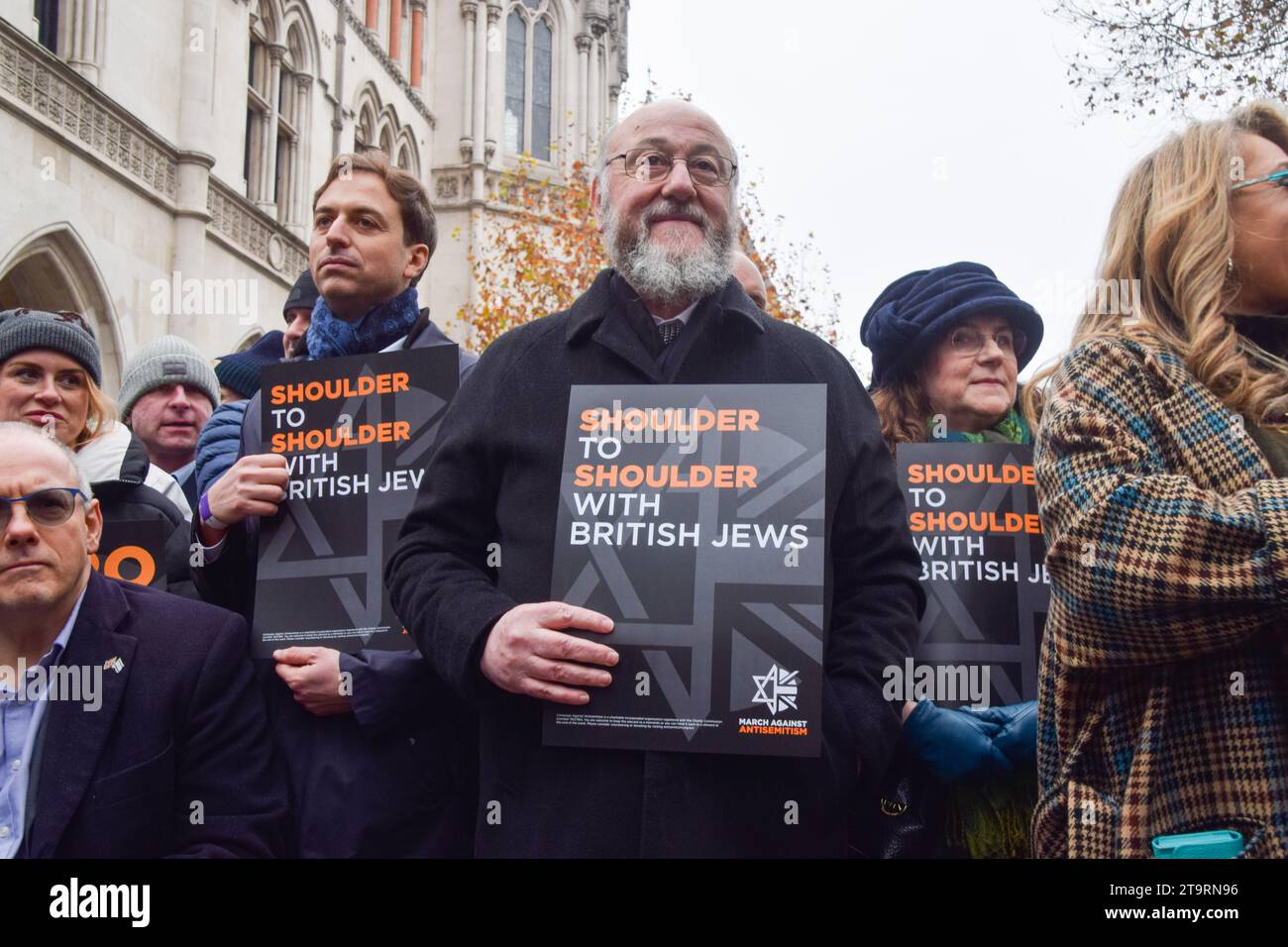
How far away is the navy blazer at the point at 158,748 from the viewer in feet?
8.64

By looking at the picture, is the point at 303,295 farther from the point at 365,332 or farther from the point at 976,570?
the point at 976,570

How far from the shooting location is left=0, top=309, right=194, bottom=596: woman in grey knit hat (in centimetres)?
362

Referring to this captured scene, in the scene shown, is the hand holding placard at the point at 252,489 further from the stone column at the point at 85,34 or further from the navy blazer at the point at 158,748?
the stone column at the point at 85,34

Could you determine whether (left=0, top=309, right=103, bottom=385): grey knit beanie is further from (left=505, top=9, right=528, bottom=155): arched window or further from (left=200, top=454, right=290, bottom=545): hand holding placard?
(left=505, top=9, right=528, bottom=155): arched window

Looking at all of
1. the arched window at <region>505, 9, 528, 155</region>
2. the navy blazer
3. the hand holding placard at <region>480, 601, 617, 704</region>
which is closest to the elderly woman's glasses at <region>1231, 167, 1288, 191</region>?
the hand holding placard at <region>480, 601, 617, 704</region>

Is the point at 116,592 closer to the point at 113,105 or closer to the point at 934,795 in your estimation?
the point at 934,795

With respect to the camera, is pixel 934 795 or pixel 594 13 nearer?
pixel 934 795

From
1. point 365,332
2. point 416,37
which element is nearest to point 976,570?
point 365,332

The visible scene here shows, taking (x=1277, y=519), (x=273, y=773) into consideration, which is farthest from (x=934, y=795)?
(x=273, y=773)

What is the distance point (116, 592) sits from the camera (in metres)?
2.95

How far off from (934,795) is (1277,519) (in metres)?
1.15

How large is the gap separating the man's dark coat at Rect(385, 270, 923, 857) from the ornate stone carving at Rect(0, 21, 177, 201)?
11541mm

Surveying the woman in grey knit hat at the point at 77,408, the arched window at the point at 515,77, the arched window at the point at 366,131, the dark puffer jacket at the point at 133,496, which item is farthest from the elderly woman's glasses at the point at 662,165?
the arched window at the point at 515,77

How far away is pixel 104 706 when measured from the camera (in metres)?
2.74
